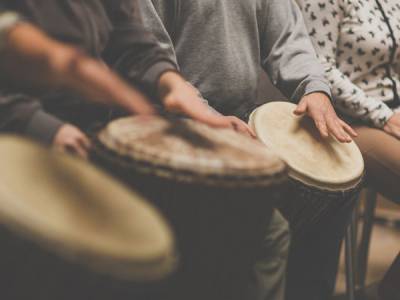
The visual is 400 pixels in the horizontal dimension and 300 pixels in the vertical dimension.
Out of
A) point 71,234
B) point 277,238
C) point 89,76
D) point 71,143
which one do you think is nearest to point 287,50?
point 277,238

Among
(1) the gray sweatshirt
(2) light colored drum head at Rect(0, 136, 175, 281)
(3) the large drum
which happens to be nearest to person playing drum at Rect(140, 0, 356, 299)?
(1) the gray sweatshirt

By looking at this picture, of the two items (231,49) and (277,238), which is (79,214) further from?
(231,49)

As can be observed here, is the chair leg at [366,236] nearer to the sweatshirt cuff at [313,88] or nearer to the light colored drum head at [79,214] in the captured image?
the sweatshirt cuff at [313,88]

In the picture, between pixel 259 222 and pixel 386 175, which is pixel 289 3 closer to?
pixel 386 175

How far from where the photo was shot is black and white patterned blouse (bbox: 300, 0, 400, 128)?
5.23ft

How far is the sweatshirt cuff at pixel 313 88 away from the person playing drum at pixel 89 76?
1.02ft

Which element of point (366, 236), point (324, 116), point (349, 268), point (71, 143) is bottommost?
point (366, 236)

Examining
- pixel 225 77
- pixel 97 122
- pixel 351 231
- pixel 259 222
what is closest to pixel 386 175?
pixel 351 231

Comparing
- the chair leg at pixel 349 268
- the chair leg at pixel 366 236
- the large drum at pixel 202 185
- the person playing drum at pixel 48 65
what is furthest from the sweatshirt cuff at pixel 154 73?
the chair leg at pixel 366 236

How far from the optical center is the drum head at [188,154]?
0.69m

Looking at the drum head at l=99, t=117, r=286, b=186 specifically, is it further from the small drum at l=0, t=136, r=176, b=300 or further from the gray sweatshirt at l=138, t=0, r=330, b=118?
the gray sweatshirt at l=138, t=0, r=330, b=118

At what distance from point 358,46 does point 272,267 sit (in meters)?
0.95

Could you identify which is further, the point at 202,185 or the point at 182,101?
the point at 182,101

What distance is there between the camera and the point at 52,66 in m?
0.58
